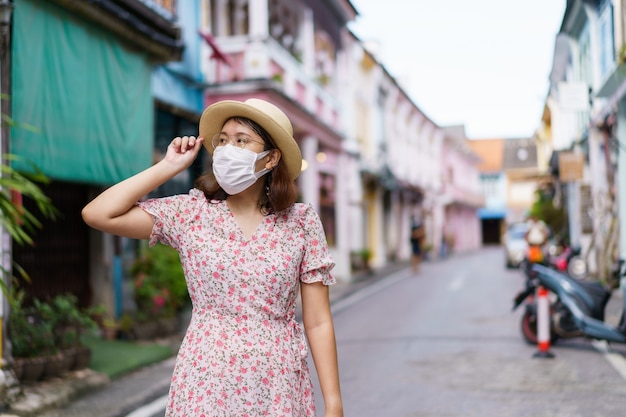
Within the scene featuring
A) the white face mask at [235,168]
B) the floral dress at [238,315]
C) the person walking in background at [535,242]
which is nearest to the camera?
the floral dress at [238,315]

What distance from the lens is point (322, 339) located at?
2471 mm

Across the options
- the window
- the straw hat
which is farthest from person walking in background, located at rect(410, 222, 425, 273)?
the straw hat

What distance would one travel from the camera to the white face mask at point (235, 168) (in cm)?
244

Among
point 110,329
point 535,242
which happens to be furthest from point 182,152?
point 535,242

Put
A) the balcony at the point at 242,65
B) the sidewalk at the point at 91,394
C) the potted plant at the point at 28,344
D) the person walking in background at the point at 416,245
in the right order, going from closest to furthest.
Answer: the sidewalk at the point at 91,394 < the potted plant at the point at 28,344 < the balcony at the point at 242,65 < the person walking in background at the point at 416,245

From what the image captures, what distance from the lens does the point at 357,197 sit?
25.2m

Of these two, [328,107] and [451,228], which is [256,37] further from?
[451,228]

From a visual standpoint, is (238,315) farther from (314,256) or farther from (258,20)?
(258,20)

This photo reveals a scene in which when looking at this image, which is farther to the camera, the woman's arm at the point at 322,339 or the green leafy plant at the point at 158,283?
the green leafy plant at the point at 158,283

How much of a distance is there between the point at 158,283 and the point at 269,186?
706cm

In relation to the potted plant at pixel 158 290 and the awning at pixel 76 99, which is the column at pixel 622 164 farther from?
the awning at pixel 76 99

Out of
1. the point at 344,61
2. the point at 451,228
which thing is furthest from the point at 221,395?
the point at 451,228

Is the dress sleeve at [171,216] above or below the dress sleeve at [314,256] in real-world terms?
above

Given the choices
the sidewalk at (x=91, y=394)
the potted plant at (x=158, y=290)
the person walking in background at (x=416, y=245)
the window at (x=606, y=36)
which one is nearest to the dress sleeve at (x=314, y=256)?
the sidewalk at (x=91, y=394)
